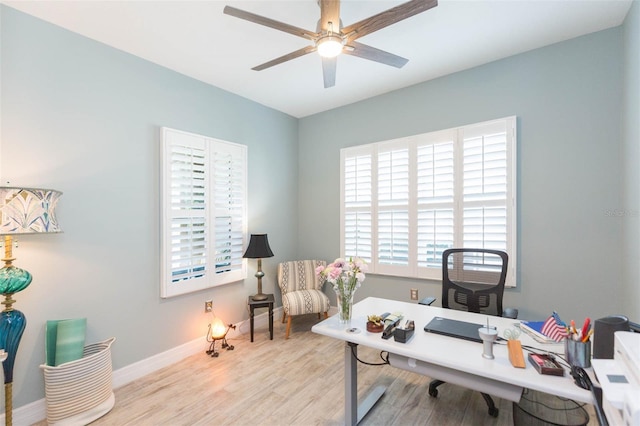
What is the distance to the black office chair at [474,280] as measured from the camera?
220 centimetres

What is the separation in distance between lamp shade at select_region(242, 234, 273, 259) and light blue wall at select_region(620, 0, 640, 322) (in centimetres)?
306

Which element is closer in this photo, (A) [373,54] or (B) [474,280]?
(A) [373,54]

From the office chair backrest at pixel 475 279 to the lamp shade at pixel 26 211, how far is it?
113 inches

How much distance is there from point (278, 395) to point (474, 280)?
1.79m

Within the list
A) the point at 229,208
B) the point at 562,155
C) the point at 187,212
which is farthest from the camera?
the point at 229,208

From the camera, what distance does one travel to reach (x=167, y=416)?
2.01 meters

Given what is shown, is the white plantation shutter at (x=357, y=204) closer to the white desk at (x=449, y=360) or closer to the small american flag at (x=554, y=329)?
the white desk at (x=449, y=360)

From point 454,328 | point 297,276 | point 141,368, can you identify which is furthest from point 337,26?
point 141,368

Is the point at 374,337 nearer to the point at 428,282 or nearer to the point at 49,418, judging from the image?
the point at 428,282

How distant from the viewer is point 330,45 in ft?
5.83

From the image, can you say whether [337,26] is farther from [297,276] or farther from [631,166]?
[297,276]

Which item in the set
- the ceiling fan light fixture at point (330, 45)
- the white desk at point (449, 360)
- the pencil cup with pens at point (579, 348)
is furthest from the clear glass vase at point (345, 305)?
the ceiling fan light fixture at point (330, 45)

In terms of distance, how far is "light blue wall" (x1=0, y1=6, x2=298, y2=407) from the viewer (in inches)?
78.4

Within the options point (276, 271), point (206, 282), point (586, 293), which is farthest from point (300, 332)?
point (586, 293)
